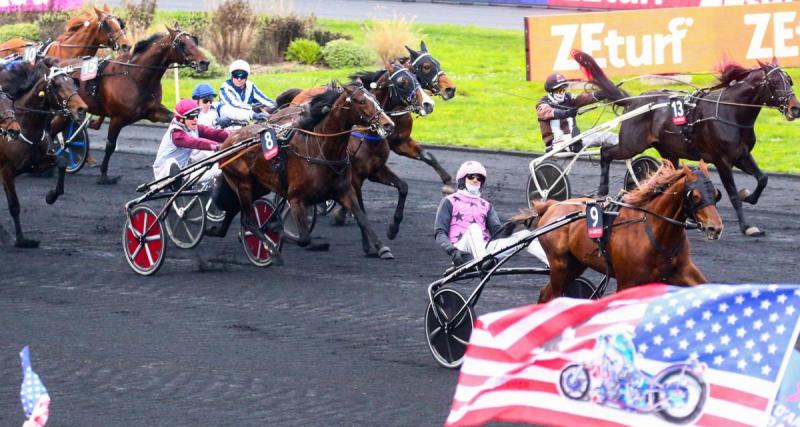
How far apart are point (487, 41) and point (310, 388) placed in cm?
2094

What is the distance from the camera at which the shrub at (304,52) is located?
1055 inches

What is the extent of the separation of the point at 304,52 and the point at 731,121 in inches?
561

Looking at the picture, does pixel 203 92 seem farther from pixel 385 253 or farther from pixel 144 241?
pixel 385 253

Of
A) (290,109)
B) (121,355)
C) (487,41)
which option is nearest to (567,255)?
(121,355)

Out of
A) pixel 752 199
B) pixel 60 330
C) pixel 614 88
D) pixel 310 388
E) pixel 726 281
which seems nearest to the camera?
pixel 310 388

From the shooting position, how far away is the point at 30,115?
44.2 ft

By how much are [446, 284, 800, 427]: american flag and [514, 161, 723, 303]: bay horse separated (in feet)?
7.81

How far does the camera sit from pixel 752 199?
13719mm

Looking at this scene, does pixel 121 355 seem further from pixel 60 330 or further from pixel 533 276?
pixel 533 276

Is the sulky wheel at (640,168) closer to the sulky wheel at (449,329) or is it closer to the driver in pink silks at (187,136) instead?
the driver in pink silks at (187,136)

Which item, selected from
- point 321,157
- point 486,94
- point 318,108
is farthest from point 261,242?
Answer: point 486,94

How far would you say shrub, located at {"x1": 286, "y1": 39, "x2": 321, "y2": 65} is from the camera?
26.8m

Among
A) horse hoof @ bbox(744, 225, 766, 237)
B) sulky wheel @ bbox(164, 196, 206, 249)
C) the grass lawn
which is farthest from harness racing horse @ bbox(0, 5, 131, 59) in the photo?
horse hoof @ bbox(744, 225, 766, 237)

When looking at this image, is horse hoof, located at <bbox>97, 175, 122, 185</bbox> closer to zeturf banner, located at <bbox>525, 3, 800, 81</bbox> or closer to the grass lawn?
the grass lawn
